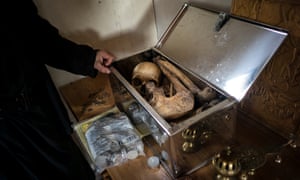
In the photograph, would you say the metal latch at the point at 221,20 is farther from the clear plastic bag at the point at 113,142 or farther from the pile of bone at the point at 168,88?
the clear plastic bag at the point at 113,142

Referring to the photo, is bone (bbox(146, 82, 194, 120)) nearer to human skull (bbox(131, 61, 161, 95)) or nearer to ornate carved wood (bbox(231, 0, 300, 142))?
human skull (bbox(131, 61, 161, 95))

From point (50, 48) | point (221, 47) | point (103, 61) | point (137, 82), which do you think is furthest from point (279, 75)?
point (50, 48)

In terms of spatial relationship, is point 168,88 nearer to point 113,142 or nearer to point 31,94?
point 113,142

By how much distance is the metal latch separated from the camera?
625 millimetres

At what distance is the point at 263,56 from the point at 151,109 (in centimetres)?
28

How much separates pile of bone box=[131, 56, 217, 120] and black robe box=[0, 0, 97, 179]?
0.52 ft

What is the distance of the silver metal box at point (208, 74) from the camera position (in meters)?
0.52

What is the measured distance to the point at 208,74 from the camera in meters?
0.61

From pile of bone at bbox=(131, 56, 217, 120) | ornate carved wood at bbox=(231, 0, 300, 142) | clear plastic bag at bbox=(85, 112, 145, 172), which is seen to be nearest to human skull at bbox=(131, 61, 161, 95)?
pile of bone at bbox=(131, 56, 217, 120)

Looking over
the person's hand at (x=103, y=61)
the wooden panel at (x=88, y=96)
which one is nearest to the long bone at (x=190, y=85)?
the person's hand at (x=103, y=61)

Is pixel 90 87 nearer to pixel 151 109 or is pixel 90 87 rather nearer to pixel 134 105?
pixel 134 105

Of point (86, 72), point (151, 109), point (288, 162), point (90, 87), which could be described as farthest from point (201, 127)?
point (90, 87)

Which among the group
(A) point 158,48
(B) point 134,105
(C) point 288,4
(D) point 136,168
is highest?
(C) point 288,4

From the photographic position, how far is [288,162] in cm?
59
